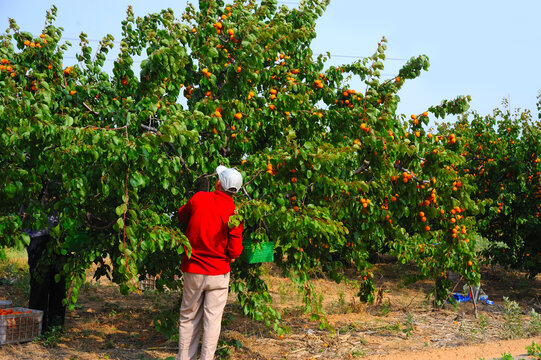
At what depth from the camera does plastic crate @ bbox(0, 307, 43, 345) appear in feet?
18.6

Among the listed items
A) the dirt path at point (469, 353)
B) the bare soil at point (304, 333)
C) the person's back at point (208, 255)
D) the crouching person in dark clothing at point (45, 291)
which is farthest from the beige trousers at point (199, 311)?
the crouching person in dark clothing at point (45, 291)

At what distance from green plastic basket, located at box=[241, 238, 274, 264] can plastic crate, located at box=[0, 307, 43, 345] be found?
9.93ft

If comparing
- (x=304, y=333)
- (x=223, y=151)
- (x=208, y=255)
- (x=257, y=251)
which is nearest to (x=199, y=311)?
(x=208, y=255)

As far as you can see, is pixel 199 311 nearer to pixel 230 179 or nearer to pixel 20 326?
pixel 230 179

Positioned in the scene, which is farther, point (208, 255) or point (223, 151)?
point (223, 151)

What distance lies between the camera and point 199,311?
441 centimetres

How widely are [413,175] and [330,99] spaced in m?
1.34

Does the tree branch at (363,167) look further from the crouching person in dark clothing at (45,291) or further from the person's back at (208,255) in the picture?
the crouching person in dark clothing at (45,291)

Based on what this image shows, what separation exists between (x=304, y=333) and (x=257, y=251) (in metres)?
2.68

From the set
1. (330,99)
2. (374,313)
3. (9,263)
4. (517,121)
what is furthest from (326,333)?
(9,263)

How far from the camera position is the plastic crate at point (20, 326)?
18.6 ft

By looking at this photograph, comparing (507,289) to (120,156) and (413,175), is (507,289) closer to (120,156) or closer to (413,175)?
(413,175)

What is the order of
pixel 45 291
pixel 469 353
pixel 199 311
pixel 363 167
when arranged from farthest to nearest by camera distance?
1. pixel 45 291
2. pixel 469 353
3. pixel 363 167
4. pixel 199 311

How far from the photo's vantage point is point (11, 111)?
352 cm
